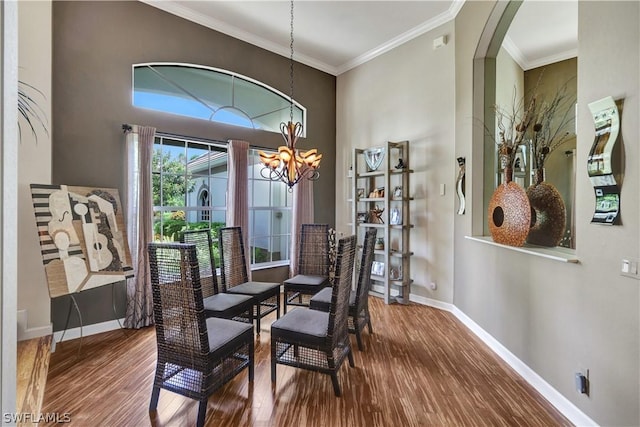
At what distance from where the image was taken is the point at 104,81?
3.30 metres

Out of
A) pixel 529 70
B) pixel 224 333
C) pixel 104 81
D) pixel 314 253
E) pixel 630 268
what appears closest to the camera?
pixel 630 268

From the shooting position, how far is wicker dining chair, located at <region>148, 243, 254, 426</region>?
186 cm

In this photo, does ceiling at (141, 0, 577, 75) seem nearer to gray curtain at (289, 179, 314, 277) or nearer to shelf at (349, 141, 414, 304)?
shelf at (349, 141, 414, 304)

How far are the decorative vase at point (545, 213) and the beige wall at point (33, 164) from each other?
14.7 ft

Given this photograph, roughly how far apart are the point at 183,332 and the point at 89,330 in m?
2.07

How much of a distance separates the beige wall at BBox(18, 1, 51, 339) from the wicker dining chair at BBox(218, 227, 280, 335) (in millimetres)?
1656

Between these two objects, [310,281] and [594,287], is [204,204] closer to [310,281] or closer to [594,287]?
[310,281]

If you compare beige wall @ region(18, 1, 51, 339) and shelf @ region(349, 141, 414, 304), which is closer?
beige wall @ region(18, 1, 51, 339)

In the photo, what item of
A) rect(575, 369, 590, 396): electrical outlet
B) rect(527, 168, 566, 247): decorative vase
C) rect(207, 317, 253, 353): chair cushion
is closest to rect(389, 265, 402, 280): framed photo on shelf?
rect(527, 168, 566, 247): decorative vase

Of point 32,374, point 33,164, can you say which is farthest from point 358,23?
point 32,374

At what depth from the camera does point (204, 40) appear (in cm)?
408

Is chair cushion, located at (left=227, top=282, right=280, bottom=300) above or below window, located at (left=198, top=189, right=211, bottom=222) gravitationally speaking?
below

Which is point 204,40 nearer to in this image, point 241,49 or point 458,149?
point 241,49

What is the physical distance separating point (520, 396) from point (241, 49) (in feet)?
16.7
